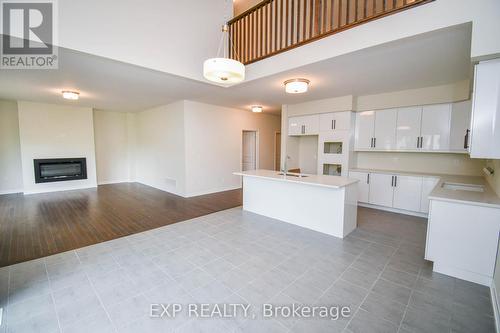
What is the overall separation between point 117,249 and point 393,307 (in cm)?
336

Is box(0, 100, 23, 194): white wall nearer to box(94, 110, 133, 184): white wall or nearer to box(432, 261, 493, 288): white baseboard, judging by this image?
box(94, 110, 133, 184): white wall

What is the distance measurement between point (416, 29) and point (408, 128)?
→ 2929mm

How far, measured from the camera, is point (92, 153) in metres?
7.27

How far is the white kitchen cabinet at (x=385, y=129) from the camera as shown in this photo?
4830 mm

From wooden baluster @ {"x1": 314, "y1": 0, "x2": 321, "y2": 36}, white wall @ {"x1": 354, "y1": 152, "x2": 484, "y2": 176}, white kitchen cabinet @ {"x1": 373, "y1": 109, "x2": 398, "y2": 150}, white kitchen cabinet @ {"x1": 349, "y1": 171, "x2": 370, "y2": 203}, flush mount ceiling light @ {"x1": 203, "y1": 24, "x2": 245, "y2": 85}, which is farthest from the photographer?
white kitchen cabinet @ {"x1": 349, "y1": 171, "x2": 370, "y2": 203}

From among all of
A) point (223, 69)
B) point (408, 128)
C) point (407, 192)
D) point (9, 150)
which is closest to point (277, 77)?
point (223, 69)

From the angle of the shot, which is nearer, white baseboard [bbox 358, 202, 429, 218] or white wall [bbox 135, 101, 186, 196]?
white baseboard [bbox 358, 202, 429, 218]

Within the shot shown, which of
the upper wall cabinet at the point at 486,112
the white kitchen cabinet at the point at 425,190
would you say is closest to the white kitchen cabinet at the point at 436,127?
the white kitchen cabinet at the point at 425,190

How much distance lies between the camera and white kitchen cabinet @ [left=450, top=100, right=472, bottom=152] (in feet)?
13.1

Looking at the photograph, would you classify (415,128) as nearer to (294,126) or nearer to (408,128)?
(408,128)

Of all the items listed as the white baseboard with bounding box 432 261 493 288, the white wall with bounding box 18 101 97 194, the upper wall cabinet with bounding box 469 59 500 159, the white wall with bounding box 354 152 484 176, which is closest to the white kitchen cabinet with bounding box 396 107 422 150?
the white wall with bounding box 354 152 484 176

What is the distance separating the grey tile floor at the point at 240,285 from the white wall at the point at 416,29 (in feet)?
7.89

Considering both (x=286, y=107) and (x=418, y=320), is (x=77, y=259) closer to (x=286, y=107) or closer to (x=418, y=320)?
(x=418, y=320)

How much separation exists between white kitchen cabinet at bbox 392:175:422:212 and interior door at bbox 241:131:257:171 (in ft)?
14.8
